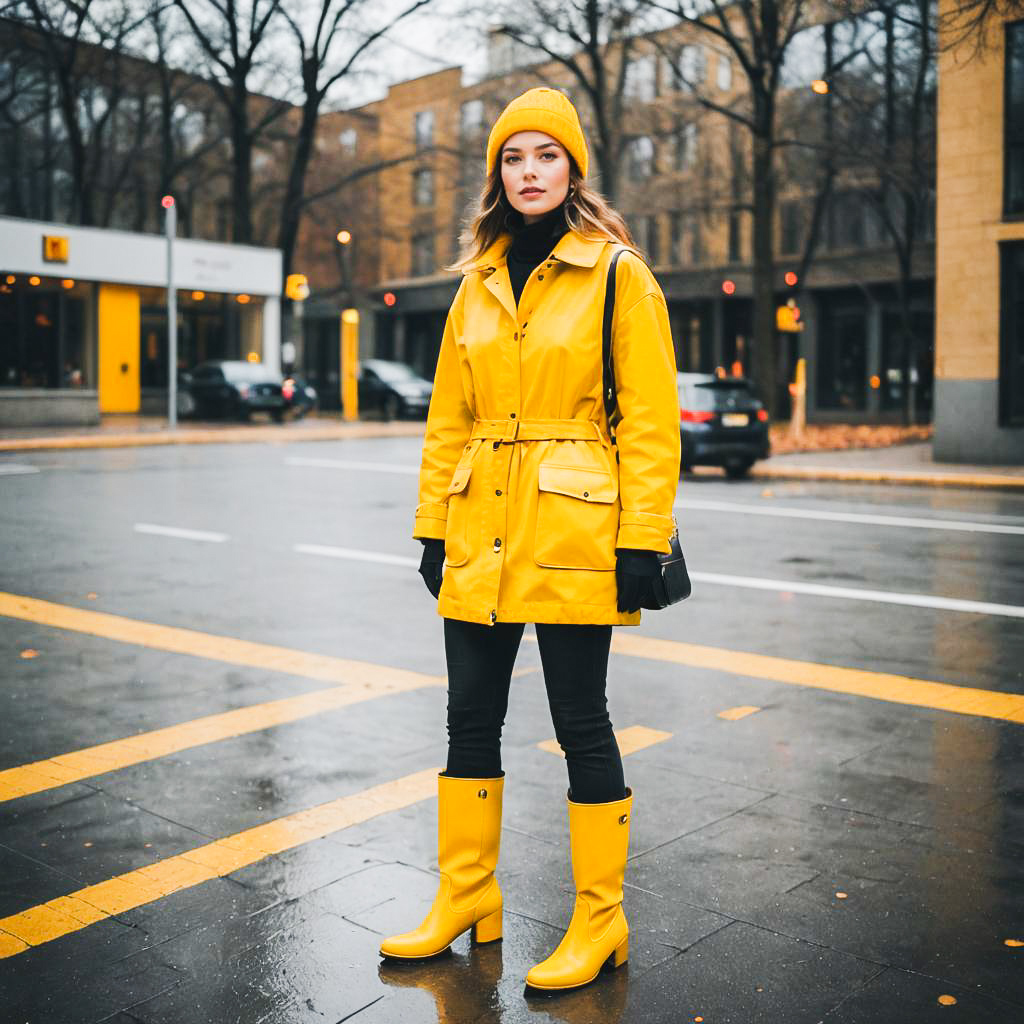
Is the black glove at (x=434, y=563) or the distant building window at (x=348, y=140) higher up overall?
the distant building window at (x=348, y=140)

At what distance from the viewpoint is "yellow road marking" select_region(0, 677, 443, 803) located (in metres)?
4.64

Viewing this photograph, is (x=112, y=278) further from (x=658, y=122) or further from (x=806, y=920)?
(x=806, y=920)

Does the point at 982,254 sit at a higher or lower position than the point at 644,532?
higher

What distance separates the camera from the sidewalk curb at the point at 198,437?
74.9 ft

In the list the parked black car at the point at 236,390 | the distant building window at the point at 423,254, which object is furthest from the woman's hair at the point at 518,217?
the distant building window at the point at 423,254

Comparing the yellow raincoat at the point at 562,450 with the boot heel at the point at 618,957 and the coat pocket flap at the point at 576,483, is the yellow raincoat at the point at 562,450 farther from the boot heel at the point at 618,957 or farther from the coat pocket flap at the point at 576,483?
the boot heel at the point at 618,957

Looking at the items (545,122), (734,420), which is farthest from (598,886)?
(734,420)

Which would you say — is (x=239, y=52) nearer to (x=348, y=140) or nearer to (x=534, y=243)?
(x=348, y=140)

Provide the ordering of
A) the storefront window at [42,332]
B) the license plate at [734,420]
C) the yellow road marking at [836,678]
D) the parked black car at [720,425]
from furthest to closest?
the storefront window at [42,332]
the license plate at [734,420]
the parked black car at [720,425]
the yellow road marking at [836,678]

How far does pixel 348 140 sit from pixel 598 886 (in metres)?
58.9

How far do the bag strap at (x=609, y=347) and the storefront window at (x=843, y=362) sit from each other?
36188 mm

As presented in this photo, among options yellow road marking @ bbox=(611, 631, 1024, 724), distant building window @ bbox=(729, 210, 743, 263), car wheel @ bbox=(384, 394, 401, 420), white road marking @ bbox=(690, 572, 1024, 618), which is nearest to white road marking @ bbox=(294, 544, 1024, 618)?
white road marking @ bbox=(690, 572, 1024, 618)

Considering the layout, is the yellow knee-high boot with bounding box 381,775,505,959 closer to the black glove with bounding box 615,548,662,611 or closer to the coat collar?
the black glove with bounding box 615,548,662,611

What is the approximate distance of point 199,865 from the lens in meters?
3.82
